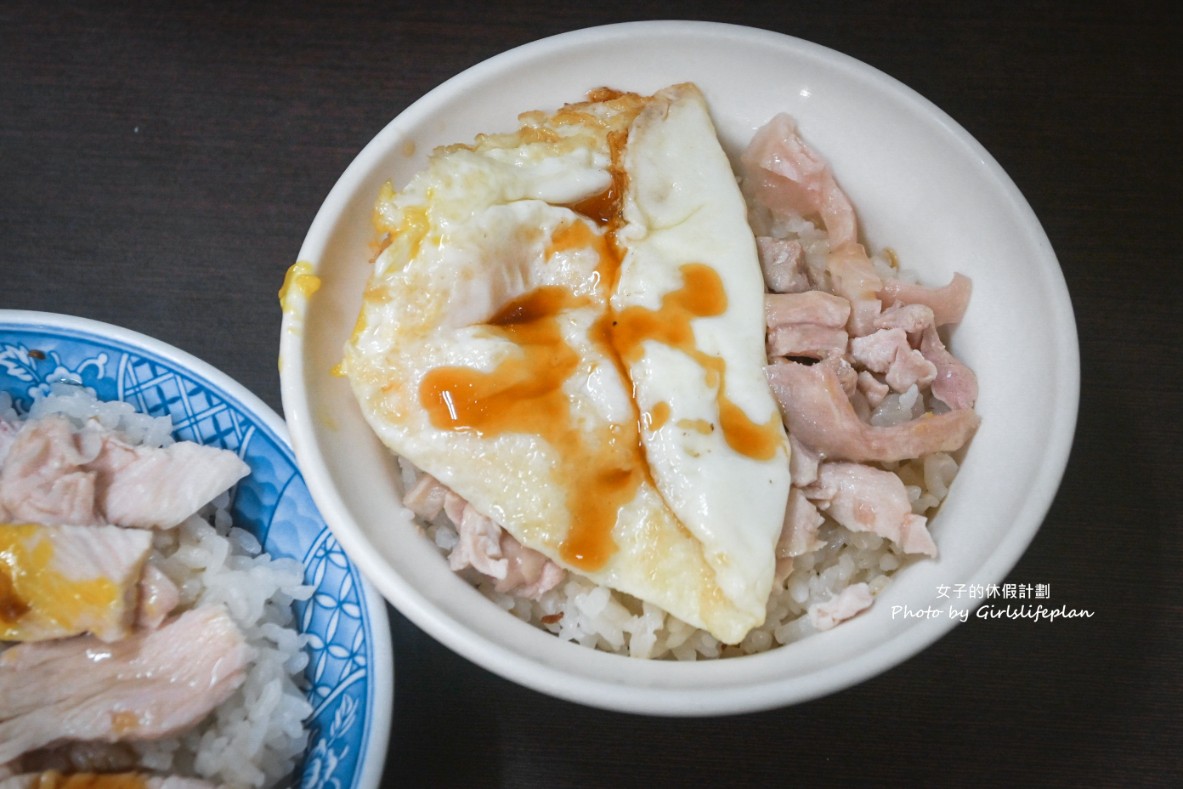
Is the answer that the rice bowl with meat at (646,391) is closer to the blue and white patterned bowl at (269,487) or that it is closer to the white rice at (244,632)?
the blue and white patterned bowl at (269,487)

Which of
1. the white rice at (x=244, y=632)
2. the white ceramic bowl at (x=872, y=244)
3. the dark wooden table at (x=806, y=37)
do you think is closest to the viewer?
the white ceramic bowl at (x=872, y=244)

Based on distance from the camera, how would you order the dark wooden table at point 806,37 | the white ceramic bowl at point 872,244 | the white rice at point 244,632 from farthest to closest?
the dark wooden table at point 806,37 < the white rice at point 244,632 < the white ceramic bowl at point 872,244

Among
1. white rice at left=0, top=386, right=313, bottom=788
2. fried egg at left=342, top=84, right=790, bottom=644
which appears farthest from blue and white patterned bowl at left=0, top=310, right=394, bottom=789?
fried egg at left=342, top=84, right=790, bottom=644

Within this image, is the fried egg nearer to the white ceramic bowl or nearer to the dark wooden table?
the white ceramic bowl

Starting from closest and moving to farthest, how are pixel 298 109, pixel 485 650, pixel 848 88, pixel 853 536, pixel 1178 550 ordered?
pixel 485 650 < pixel 853 536 < pixel 848 88 < pixel 1178 550 < pixel 298 109

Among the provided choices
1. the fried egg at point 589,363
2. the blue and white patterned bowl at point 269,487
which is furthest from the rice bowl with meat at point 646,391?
the blue and white patterned bowl at point 269,487

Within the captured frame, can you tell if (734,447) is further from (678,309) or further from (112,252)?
(112,252)

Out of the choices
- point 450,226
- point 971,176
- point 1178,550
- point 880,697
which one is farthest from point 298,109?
point 1178,550
